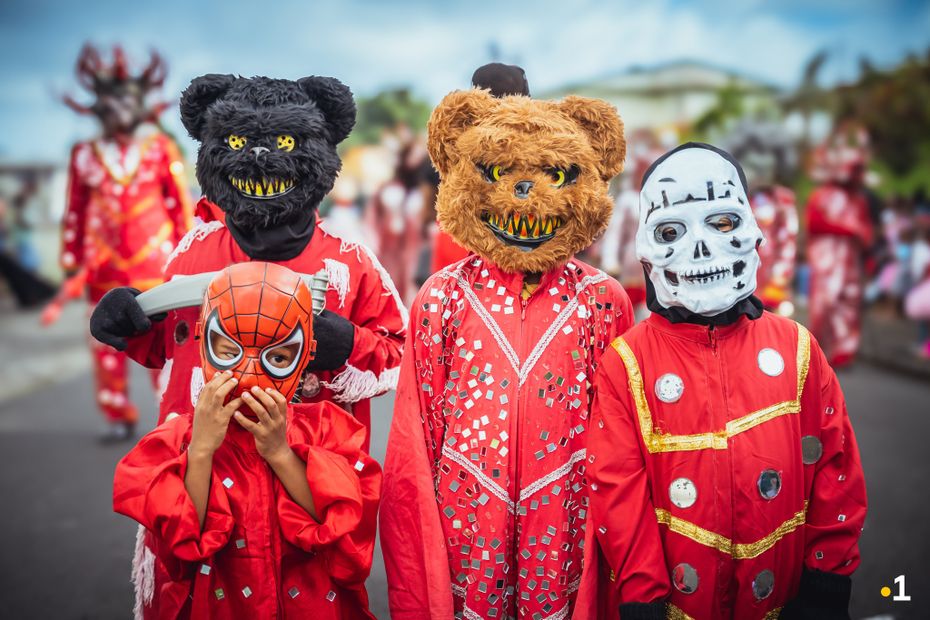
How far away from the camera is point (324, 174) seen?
8.91 ft

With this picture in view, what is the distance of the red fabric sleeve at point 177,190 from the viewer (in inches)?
211

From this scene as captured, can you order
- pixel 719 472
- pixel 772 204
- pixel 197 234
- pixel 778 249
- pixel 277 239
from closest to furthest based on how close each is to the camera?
pixel 719 472 < pixel 277 239 < pixel 197 234 < pixel 772 204 < pixel 778 249

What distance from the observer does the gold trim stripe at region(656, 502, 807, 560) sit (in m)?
2.28

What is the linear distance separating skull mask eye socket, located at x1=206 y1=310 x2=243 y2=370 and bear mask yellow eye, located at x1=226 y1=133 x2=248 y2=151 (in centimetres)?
69

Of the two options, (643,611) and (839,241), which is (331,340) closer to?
(643,611)

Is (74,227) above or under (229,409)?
above

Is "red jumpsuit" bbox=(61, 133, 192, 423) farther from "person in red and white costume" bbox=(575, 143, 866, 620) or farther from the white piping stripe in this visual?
"person in red and white costume" bbox=(575, 143, 866, 620)

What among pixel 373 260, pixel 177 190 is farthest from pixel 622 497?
pixel 177 190

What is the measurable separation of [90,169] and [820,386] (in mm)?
4957

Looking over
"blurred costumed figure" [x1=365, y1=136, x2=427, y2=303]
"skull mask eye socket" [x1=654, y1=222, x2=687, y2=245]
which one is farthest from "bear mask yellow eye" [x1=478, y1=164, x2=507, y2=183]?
"blurred costumed figure" [x1=365, y1=136, x2=427, y2=303]

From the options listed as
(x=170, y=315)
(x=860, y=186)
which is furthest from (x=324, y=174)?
(x=860, y=186)

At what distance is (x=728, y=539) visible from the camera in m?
2.29

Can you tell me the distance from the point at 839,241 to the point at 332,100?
692cm

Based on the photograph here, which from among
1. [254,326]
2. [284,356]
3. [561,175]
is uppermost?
[561,175]
